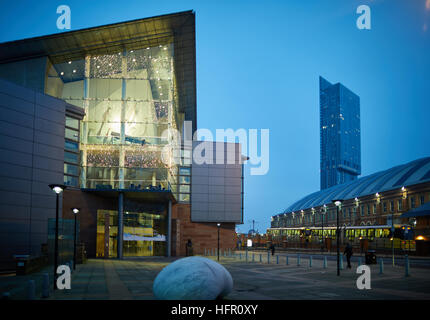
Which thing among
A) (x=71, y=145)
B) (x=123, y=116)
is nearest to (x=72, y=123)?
(x=71, y=145)

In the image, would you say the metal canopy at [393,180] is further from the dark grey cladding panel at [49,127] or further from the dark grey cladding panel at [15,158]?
the dark grey cladding panel at [15,158]

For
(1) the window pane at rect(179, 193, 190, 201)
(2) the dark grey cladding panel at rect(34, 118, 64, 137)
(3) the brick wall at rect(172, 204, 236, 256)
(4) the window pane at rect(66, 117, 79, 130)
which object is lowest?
(3) the brick wall at rect(172, 204, 236, 256)

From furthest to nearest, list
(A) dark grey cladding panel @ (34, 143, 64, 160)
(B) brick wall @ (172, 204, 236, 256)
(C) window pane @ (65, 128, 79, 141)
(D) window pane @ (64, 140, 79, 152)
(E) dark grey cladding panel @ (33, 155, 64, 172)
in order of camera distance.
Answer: (B) brick wall @ (172, 204, 236, 256)
(C) window pane @ (65, 128, 79, 141)
(D) window pane @ (64, 140, 79, 152)
(A) dark grey cladding panel @ (34, 143, 64, 160)
(E) dark grey cladding panel @ (33, 155, 64, 172)

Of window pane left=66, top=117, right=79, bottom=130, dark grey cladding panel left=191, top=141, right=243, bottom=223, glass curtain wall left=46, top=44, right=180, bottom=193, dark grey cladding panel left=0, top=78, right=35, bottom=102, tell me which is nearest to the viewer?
dark grey cladding panel left=0, top=78, right=35, bottom=102

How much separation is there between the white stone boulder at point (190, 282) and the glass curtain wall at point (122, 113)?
32.4 metres

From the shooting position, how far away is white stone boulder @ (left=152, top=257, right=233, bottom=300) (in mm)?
11578

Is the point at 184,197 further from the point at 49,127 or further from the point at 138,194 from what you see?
the point at 49,127

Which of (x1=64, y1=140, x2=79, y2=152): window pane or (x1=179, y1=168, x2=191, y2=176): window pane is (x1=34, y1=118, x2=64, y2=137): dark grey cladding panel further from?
(x1=179, y1=168, x2=191, y2=176): window pane

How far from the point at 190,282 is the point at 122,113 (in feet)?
118

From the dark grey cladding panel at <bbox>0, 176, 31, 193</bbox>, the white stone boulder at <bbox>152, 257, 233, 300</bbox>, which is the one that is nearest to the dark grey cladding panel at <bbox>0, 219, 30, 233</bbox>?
the dark grey cladding panel at <bbox>0, 176, 31, 193</bbox>

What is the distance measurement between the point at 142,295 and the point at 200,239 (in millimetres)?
45241

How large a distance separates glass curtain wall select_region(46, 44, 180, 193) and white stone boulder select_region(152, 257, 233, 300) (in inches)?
1277

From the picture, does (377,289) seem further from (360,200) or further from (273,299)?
(360,200)
